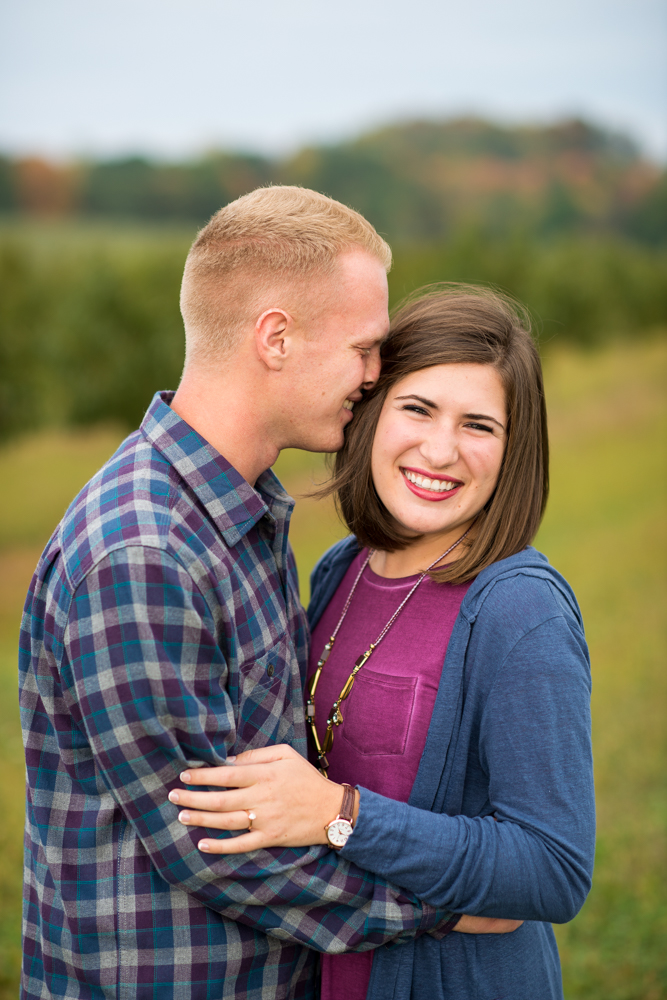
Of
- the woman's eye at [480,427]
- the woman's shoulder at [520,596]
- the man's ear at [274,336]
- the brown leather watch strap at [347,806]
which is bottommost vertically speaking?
the brown leather watch strap at [347,806]

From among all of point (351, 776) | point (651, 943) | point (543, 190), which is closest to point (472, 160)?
point (543, 190)

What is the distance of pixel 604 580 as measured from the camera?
8.05m

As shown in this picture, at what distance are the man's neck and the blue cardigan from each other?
1.93 feet

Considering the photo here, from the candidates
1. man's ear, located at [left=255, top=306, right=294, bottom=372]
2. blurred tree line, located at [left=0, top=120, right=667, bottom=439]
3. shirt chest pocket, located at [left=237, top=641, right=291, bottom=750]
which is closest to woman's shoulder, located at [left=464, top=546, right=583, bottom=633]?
shirt chest pocket, located at [left=237, top=641, right=291, bottom=750]

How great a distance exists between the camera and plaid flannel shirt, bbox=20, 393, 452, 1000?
142 cm

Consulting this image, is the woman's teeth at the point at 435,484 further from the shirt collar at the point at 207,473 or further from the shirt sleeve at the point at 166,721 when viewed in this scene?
the shirt sleeve at the point at 166,721

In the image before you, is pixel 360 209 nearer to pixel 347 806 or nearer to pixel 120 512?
pixel 120 512

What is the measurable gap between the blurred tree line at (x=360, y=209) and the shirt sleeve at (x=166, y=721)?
569cm

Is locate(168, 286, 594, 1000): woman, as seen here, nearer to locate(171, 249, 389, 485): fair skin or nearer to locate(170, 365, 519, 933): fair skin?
locate(170, 365, 519, 933): fair skin

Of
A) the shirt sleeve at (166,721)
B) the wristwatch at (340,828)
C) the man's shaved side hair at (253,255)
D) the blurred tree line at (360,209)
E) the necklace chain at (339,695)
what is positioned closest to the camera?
the shirt sleeve at (166,721)

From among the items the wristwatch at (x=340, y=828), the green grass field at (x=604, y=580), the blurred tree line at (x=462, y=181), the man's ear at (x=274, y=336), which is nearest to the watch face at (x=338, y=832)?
the wristwatch at (x=340, y=828)

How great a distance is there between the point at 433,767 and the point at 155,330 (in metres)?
6.99

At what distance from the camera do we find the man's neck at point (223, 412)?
1737mm

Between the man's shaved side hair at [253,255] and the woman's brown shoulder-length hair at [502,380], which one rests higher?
the man's shaved side hair at [253,255]
